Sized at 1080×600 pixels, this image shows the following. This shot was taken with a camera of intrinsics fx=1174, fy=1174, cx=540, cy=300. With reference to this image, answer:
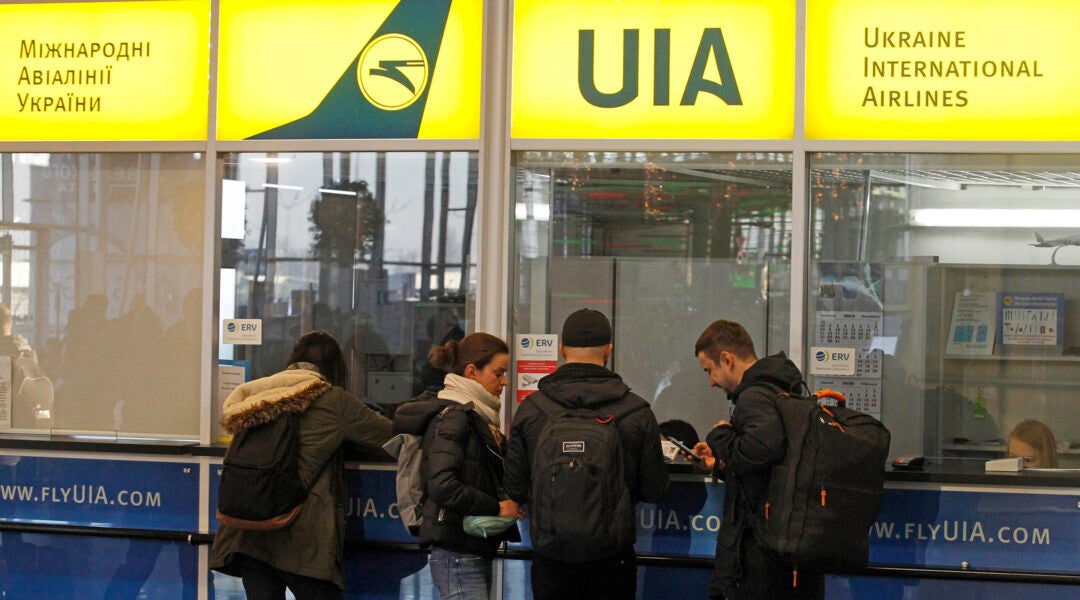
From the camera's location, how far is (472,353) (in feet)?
14.1

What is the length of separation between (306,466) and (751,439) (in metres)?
1.74

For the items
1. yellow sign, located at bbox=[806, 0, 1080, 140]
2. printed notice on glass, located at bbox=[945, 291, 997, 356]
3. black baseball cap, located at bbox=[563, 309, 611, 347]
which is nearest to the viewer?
black baseball cap, located at bbox=[563, 309, 611, 347]

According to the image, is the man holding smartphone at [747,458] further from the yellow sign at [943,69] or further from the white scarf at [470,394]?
the yellow sign at [943,69]

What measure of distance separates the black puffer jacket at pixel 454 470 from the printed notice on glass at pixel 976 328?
2.59m

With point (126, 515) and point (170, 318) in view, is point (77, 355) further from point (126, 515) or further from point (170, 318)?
point (126, 515)

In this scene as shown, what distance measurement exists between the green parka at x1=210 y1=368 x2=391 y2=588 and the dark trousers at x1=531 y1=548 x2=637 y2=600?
96 centimetres

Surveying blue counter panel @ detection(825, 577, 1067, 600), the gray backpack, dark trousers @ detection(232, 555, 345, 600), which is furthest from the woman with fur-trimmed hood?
blue counter panel @ detection(825, 577, 1067, 600)

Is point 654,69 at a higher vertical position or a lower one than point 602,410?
higher

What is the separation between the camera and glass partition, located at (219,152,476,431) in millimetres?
5590

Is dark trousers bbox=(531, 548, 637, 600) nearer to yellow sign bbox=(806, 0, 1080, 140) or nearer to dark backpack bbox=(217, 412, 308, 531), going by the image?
dark backpack bbox=(217, 412, 308, 531)

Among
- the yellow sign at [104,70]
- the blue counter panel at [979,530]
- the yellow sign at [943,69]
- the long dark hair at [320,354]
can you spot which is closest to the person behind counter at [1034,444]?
the blue counter panel at [979,530]

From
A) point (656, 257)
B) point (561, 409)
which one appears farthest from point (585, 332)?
point (656, 257)

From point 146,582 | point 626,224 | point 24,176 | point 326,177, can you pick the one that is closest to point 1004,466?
point 626,224

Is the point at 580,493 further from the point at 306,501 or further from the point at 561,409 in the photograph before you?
the point at 306,501
